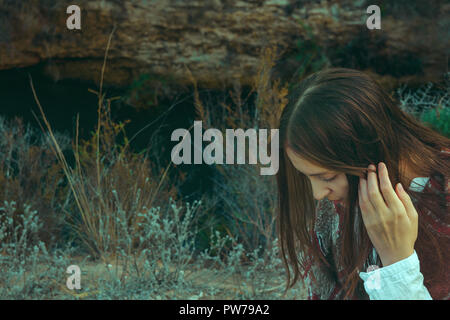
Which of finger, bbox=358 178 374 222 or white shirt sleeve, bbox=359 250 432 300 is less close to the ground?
Result: finger, bbox=358 178 374 222

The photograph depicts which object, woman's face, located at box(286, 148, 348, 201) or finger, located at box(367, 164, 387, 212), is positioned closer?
finger, located at box(367, 164, 387, 212)

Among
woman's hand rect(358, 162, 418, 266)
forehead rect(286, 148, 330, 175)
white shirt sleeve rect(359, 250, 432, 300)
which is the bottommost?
Result: white shirt sleeve rect(359, 250, 432, 300)

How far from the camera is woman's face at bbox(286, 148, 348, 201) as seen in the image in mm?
1358

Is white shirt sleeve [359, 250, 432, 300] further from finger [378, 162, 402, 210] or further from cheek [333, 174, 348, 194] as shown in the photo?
cheek [333, 174, 348, 194]

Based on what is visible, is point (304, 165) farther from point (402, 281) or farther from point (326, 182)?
point (402, 281)

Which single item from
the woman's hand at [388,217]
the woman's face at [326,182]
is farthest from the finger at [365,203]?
the woman's face at [326,182]

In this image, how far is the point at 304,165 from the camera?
139 centimetres

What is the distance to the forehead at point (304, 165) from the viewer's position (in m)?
1.36

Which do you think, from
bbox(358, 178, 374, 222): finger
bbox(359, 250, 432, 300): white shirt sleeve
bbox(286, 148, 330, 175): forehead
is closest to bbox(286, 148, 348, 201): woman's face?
bbox(286, 148, 330, 175): forehead

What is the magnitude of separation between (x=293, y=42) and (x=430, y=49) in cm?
119

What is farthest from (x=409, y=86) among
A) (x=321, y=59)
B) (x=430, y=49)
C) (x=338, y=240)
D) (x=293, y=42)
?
(x=338, y=240)

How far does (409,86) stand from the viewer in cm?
443

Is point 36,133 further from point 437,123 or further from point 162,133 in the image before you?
point 437,123
